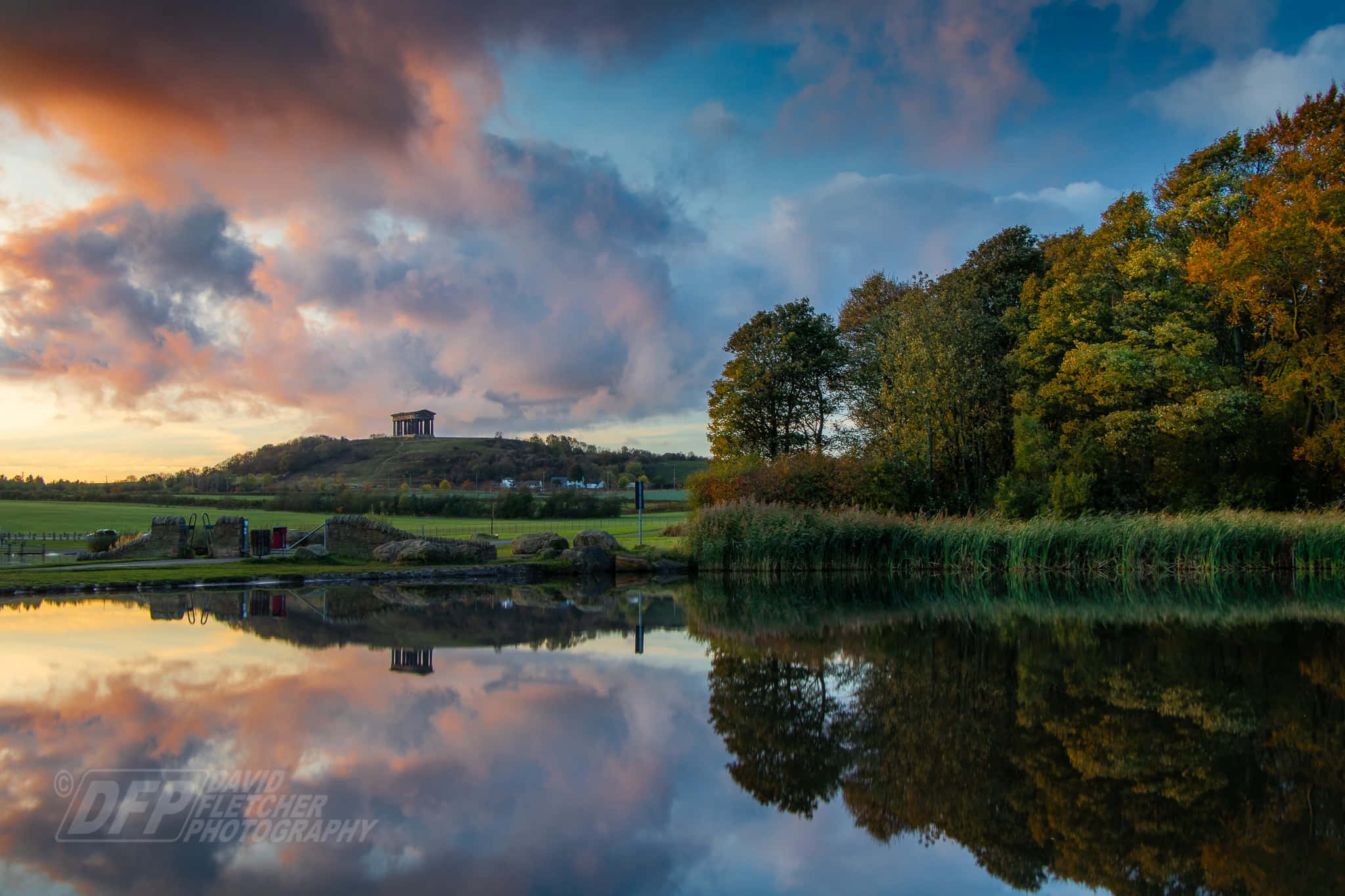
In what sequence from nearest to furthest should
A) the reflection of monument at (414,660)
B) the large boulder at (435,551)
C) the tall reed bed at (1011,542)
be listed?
1. the reflection of monument at (414,660)
2. the tall reed bed at (1011,542)
3. the large boulder at (435,551)

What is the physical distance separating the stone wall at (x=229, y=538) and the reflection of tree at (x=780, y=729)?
18.7 m

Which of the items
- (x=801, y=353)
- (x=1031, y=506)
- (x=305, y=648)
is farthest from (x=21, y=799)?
(x=801, y=353)

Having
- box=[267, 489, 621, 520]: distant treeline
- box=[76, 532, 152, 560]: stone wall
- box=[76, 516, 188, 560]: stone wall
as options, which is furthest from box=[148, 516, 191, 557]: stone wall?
box=[267, 489, 621, 520]: distant treeline

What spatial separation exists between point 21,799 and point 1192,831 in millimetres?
6889

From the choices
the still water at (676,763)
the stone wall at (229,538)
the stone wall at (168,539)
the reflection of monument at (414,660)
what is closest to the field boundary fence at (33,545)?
the stone wall at (168,539)

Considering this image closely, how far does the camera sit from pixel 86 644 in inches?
426

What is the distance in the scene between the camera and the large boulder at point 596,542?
23842 millimetres

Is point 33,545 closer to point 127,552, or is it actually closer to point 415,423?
point 127,552

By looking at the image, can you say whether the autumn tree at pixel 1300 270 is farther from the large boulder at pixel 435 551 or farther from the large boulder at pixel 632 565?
the large boulder at pixel 435 551

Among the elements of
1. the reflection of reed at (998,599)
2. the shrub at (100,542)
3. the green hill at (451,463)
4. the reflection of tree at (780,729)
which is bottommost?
the reflection of reed at (998,599)

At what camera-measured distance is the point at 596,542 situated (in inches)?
950

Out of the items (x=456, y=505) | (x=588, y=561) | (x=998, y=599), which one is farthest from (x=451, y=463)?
(x=998, y=599)

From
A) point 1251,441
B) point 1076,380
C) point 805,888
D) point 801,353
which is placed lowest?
point 805,888

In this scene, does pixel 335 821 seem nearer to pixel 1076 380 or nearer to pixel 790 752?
pixel 790 752
